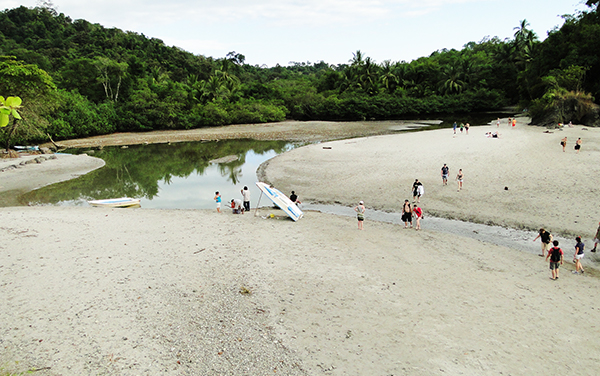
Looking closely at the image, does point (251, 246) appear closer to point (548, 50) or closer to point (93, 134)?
point (93, 134)

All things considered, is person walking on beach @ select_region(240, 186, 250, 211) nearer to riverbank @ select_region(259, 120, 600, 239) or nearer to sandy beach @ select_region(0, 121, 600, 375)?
sandy beach @ select_region(0, 121, 600, 375)

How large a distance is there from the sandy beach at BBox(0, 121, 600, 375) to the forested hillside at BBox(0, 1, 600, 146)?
98.8 ft

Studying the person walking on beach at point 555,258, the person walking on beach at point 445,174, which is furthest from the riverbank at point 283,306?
the person walking on beach at point 445,174

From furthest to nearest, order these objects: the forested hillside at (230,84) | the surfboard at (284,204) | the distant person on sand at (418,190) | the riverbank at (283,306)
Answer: the forested hillside at (230,84)
the distant person on sand at (418,190)
the surfboard at (284,204)
the riverbank at (283,306)

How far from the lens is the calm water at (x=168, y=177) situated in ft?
70.5

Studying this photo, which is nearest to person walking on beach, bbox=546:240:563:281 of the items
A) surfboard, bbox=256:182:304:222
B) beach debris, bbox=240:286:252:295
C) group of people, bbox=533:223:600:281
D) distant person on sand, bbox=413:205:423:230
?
group of people, bbox=533:223:600:281

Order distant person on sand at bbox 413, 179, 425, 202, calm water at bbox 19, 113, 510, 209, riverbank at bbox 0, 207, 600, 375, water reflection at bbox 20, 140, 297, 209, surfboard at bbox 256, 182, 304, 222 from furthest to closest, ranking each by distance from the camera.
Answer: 1. water reflection at bbox 20, 140, 297, 209
2. calm water at bbox 19, 113, 510, 209
3. distant person on sand at bbox 413, 179, 425, 202
4. surfboard at bbox 256, 182, 304, 222
5. riverbank at bbox 0, 207, 600, 375

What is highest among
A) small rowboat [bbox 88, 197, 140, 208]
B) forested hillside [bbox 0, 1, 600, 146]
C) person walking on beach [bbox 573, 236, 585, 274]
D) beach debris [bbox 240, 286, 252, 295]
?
forested hillside [bbox 0, 1, 600, 146]

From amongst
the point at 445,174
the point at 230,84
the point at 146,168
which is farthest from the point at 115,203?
the point at 230,84

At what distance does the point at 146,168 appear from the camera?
3180cm

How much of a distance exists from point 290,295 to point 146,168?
27.2 metres

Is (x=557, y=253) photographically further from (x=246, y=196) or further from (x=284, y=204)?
(x=246, y=196)

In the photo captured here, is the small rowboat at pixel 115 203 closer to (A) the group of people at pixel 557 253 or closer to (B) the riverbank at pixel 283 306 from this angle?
(B) the riverbank at pixel 283 306

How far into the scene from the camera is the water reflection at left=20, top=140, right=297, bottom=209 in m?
21.6
